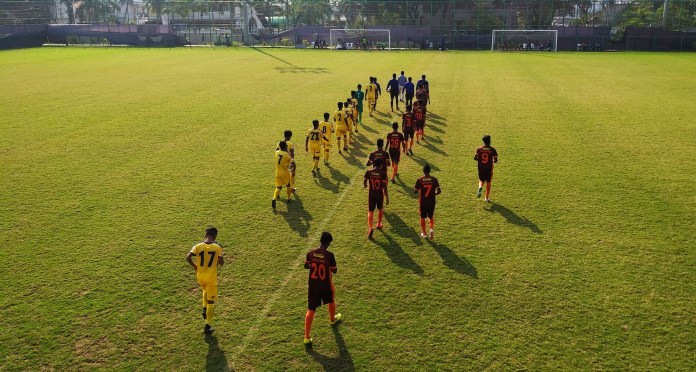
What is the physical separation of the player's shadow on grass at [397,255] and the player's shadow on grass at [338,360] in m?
2.70

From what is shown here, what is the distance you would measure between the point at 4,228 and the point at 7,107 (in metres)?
17.5

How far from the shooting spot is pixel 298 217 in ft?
41.8

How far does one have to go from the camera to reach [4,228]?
12.0 metres

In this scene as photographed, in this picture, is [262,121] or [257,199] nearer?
[257,199]

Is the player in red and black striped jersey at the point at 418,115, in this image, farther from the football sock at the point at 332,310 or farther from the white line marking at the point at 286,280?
the football sock at the point at 332,310

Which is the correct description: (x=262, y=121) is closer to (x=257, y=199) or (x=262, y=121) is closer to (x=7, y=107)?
(x=257, y=199)

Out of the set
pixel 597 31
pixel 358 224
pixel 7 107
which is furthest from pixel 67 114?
pixel 597 31

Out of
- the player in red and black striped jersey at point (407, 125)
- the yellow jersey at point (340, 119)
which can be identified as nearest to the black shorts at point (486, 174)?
the player in red and black striped jersey at point (407, 125)

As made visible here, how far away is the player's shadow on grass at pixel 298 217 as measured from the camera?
12047 millimetres

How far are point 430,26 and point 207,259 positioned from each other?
235ft

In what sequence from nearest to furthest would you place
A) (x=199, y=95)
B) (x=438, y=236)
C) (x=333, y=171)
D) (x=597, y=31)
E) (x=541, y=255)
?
(x=541, y=255) < (x=438, y=236) < (x=333, y=171) < (x=199, y=95) < (x=597, y=31)

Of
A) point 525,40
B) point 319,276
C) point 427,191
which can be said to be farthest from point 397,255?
point 525,40

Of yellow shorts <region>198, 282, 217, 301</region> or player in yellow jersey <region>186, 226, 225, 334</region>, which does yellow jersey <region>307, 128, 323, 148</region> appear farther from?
yellow shorts <region>198, 282, 217, 301</region>

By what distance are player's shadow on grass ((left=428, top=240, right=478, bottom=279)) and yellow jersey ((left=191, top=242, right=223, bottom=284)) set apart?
4460 millimetres
